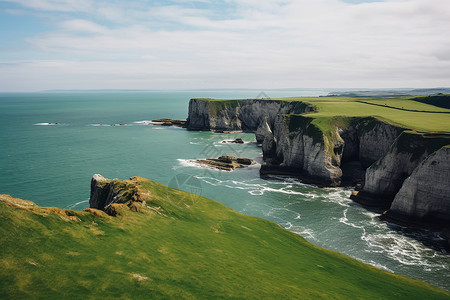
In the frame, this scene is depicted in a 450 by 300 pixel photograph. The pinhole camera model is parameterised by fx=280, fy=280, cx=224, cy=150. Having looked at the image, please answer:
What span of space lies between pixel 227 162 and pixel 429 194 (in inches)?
2171

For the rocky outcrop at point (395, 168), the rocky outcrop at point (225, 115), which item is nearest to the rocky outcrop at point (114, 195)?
the rocky outcrop at point (395, 168)

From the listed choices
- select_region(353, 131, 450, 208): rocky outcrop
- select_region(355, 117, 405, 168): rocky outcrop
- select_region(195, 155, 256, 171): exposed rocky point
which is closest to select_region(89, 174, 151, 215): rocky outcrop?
select_region(353, 131, 450, 208): rocky outcrop

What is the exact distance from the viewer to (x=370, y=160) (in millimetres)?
79500

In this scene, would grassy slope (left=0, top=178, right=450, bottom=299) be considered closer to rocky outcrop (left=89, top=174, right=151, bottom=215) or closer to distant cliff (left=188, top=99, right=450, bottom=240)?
rocky outcrop (left=89, top=174, right=151, bottom=215)

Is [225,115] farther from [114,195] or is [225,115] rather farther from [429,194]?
[114,195]

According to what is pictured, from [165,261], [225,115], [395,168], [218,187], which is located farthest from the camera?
[225,115]

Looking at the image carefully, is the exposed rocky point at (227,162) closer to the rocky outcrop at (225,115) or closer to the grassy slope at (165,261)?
the grassy slope at (165,261)

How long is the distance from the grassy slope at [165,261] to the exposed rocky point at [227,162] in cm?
4985

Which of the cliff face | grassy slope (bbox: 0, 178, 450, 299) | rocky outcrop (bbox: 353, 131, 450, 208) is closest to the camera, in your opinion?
grassy slope (bbox: 0, 178, 450, 299)

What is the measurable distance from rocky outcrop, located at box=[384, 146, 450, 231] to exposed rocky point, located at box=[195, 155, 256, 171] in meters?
47.7

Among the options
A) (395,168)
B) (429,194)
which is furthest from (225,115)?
(429,194)

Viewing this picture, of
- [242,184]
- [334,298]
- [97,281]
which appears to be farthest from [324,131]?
[97,281]

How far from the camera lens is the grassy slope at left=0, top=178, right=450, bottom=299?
736 inches

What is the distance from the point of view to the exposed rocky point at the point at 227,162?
292ft
